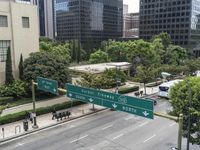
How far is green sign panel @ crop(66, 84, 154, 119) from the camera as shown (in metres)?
18.3

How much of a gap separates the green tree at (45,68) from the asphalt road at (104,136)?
1066 cm

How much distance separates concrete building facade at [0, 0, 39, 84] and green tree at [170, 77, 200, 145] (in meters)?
30.4

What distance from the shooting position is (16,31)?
4494 cm

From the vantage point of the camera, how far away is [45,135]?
92.1 feet

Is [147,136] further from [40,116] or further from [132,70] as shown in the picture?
[132,70]

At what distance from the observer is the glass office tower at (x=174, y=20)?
11675 centimetres

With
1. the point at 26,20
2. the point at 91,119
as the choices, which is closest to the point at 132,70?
the point at 26,20

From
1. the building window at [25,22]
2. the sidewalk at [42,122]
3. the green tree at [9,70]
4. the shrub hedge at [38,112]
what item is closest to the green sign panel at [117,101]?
the sidewalk at [42,122]

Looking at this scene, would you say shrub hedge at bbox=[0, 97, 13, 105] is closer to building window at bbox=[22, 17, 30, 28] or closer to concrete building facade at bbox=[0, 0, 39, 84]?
concrete building facade at bbox=[0, 0, 39, 84]

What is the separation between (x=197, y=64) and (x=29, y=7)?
43889mm

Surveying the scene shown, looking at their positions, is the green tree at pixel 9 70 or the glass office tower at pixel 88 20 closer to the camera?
the green tree at pixel 9 70

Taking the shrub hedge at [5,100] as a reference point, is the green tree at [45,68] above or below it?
above

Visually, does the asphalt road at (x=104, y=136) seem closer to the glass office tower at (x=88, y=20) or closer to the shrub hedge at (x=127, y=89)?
the shrub hedge at (x=127, y=89)

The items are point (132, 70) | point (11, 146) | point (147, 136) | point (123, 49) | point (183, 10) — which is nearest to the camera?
point (11, 146)
